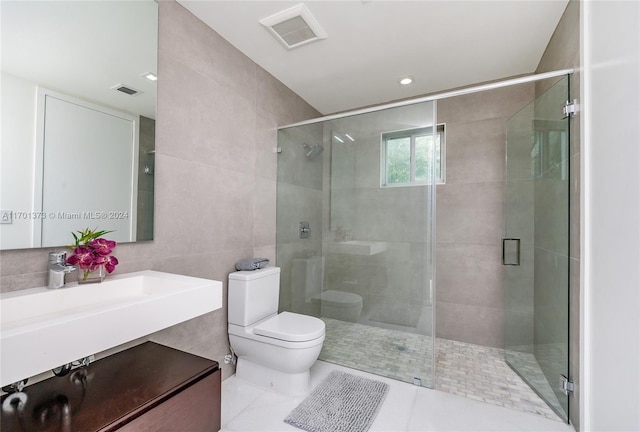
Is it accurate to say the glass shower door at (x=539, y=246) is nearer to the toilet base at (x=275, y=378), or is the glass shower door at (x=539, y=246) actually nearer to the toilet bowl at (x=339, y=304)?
the toilet bowl at (x=339, y=304)

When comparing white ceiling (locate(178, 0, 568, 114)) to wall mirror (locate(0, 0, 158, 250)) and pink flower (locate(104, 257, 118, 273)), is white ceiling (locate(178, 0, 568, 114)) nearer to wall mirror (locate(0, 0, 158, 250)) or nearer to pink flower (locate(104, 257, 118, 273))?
wall mirror (locate(0, 0, 158, 250))

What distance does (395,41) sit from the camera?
2057mm

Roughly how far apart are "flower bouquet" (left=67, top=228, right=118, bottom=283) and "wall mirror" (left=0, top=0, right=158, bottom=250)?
5cm

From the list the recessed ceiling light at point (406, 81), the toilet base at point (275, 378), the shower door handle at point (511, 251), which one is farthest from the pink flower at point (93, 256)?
the shower door handle at point (511, 251)

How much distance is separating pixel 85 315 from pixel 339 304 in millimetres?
1799

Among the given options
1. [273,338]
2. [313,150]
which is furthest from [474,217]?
[273,338]

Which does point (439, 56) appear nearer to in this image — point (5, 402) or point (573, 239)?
point (573, 239)

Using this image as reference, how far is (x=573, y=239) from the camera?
1.60 meters

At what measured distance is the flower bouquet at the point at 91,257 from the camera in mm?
1227

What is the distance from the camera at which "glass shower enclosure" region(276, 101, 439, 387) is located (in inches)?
80.9

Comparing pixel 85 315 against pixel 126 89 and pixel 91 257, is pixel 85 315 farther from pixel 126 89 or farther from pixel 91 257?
pixel 126 89

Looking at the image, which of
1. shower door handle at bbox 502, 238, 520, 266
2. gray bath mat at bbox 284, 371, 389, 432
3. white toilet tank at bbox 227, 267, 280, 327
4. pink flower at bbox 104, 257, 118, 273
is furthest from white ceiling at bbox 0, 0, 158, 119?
shower door handle at bbox 502, 238, 520, 266

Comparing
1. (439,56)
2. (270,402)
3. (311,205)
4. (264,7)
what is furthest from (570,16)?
(270,402)

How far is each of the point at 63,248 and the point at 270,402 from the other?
4.57 feet
